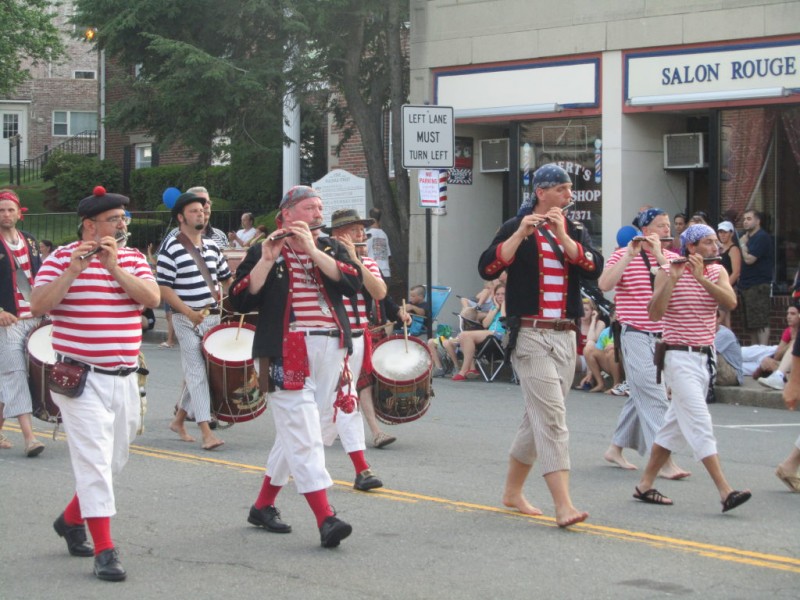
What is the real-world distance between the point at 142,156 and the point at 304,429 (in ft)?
119

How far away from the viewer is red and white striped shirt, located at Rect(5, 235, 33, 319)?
10.4 m

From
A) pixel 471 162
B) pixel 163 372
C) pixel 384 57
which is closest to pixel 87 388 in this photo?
pixel 163 372

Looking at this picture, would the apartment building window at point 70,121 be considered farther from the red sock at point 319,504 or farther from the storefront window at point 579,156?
the red sock at point 319,504

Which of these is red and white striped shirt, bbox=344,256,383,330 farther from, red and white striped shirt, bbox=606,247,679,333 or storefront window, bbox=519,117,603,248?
storefront window, bbox=519,117,603,248

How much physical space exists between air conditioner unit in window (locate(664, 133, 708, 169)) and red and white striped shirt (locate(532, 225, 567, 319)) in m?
12.5

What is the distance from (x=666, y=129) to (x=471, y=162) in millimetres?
3593

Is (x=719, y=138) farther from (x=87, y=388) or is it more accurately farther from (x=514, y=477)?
(x=87, y=388)

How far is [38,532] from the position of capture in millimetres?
7754

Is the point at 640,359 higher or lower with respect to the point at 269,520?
higher

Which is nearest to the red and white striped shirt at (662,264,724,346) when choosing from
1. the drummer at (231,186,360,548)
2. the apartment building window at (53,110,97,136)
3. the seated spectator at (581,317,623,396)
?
the drummer at (231,186,360,548)

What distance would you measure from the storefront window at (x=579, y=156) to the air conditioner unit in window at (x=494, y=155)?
101cm

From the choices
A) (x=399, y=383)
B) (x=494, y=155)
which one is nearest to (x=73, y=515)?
(x=399, y=383)

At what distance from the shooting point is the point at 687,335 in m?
8.66

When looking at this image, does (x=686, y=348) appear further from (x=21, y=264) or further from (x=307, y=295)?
(x=21, y=264)
